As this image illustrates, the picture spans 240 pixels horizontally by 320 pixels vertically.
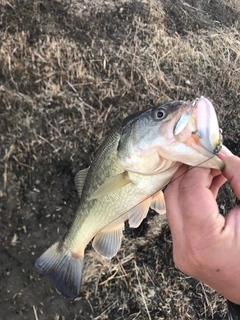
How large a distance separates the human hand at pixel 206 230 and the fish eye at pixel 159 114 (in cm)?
33

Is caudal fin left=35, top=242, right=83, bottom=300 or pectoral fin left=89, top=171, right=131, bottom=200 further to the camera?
caudal fin left=35, top=242, right=83, bottom=300

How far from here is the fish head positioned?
5.65 ft

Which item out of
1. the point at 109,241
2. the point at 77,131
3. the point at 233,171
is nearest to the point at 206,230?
the point at 233,171

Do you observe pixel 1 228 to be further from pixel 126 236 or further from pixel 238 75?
pixel 238 75

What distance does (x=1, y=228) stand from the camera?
3.15 metres

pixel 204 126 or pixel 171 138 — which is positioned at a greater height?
pixel 204 126

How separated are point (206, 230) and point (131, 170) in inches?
22.5

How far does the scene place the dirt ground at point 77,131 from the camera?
126 inches

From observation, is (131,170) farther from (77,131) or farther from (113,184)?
Answer: (77,131)

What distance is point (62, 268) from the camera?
8.36ft

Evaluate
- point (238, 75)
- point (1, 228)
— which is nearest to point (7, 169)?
point (1, 228)

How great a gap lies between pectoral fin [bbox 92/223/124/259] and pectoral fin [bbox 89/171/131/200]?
0.40 metres

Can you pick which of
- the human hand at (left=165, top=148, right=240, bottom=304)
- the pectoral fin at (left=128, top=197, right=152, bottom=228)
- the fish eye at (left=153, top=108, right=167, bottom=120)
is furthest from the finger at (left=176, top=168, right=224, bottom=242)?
the pectoral fin at (left=128, top=197, right=152, bottom=228)

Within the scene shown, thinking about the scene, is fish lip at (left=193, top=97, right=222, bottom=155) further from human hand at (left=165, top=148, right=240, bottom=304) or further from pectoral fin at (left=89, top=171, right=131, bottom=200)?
pectoral fin at (left=89, top=171, right=131, bottom=200)
